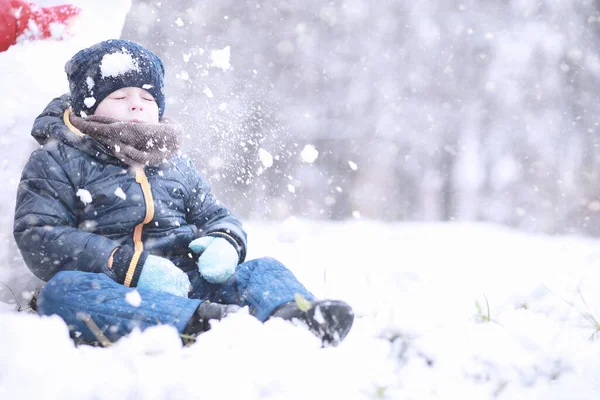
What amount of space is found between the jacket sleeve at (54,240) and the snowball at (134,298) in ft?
0.64

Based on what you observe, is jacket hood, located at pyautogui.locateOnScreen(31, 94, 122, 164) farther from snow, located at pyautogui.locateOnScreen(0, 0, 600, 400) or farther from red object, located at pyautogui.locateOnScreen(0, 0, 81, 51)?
red object, located at pyautogui.locateOnScreen(0, 0, 81, 51)

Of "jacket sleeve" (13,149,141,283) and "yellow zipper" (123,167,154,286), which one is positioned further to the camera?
"yellow zipper" (123,167,154,286)

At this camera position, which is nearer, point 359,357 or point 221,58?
point 359,357

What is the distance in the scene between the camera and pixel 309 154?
3.71m

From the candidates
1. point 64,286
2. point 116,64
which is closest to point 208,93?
point 116,64

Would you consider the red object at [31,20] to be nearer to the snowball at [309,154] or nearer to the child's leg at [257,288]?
the child's leg at [257,288]

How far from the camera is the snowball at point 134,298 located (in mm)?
1396

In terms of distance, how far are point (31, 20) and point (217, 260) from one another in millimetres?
1664

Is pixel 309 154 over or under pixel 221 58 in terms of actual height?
under

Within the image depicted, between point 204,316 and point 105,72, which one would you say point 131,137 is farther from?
point 204,316

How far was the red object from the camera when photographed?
91.7 inches

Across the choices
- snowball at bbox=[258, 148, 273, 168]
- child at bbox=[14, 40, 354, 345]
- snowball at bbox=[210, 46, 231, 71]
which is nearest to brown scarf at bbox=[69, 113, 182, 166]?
child at bbox=[14, 40, 354, 345]

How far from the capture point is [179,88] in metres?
3.20

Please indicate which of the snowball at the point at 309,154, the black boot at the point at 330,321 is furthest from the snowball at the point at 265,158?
the black boot at the point at 330,321
